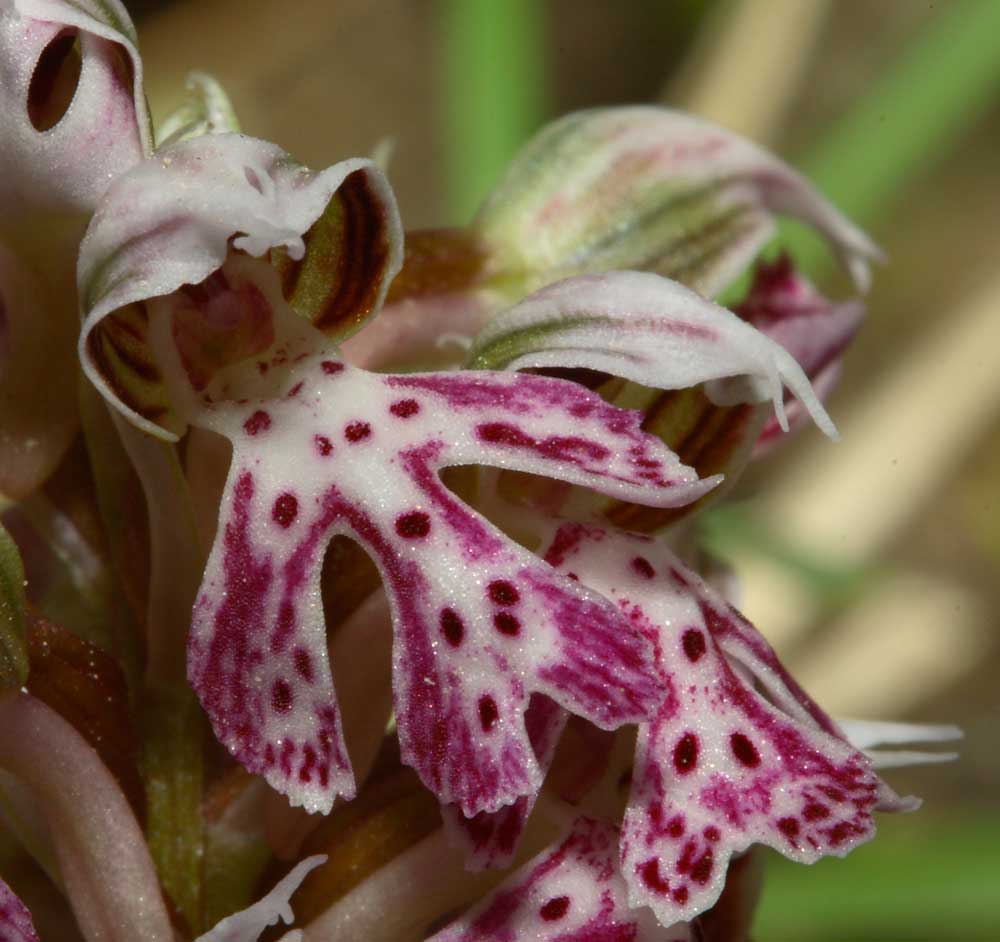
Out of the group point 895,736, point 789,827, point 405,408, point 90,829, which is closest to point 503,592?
point 405,408

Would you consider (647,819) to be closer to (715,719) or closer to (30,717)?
(715,719)

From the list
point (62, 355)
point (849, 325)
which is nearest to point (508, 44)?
point (849, 325)

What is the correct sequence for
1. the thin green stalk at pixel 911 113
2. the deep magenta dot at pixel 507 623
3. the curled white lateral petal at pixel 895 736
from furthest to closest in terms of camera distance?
the thin green stalk at pixel 911 113, the curled white lateral petal at pixel 895 736, the deep magenta dot at pixel 507 623

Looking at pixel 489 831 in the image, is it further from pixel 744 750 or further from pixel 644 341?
pixel 644 341

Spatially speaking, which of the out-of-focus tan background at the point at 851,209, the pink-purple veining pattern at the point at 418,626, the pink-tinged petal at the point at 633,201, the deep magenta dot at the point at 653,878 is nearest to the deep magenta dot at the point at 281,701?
the pink-purple veining pattern at the point at 418,626

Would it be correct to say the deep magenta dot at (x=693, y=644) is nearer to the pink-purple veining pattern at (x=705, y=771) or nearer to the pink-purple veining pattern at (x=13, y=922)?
the pink-purple veining pattern at (x=705, y=771)

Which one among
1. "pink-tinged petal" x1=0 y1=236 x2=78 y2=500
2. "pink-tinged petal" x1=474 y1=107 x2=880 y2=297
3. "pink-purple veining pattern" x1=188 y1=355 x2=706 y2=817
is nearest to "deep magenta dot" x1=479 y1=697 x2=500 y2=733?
"pink-purple veining pattern" x1=188 y1=355 x2=706 y2=817
